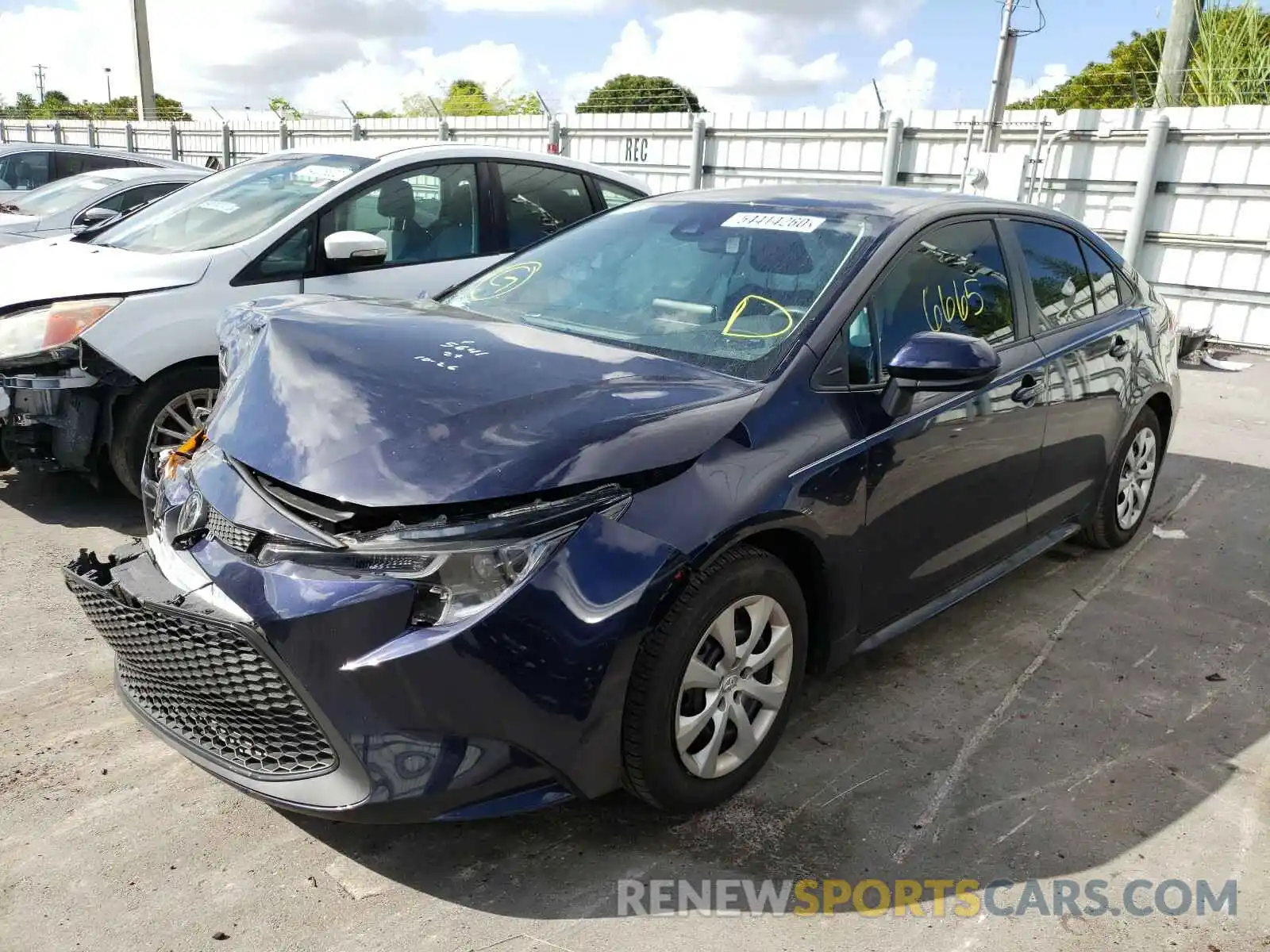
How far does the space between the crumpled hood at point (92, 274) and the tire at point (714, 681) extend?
3.18m

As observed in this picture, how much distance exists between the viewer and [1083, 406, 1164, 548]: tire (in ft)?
15.1

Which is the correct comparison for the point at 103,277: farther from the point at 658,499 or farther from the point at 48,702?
the point at 658,499

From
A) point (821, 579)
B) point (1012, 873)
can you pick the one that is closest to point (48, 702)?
point (821, 579)

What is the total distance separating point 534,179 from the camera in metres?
5.73

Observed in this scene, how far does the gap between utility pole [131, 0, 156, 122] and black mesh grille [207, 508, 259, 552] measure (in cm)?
3269

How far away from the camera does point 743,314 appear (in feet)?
10.00

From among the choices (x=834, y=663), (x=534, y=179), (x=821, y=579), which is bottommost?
(x=834, y=663)

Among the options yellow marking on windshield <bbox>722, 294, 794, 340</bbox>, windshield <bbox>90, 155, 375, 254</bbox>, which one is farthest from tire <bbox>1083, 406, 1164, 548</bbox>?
windshield <bbox>90, 155, 375, 254</bbox>

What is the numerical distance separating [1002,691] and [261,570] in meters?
2.53

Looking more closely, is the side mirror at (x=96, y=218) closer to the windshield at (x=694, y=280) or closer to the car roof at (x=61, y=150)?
the windshield at (x=694, y=280)

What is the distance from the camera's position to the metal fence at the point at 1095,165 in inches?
400

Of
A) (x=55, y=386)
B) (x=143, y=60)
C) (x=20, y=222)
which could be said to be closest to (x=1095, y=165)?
(x=55, y=386)

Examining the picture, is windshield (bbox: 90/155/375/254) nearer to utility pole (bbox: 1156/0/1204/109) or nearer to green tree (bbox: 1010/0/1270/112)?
green tree (bbox: 1010/0/1270/112)

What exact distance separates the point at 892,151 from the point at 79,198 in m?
8.85
